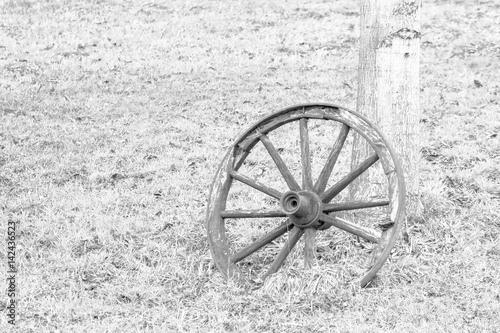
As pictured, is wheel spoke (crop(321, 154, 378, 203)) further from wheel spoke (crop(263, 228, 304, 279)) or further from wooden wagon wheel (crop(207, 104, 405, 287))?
wheel spoke (crop(263, 228, 304, 279))

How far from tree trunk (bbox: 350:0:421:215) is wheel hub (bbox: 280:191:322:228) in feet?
3.39

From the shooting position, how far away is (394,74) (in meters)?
5.72

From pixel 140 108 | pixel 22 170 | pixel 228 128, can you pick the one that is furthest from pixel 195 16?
pixel 22 170

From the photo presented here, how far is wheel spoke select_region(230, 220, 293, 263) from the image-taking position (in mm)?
5348

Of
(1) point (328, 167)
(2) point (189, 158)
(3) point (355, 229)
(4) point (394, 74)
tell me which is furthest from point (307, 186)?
(2) point (189, 158)

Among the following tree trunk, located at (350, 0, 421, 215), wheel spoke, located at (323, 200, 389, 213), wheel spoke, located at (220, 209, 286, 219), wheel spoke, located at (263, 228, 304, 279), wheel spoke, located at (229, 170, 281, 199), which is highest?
tree trunk, located at (350, 0, 421, 215)

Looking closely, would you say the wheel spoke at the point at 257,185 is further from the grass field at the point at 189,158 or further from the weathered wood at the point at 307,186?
the grass field at the point at 189,158

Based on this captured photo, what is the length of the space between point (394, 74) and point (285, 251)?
1.65 metres

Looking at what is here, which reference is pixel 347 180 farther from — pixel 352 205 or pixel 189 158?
pixel 189 158

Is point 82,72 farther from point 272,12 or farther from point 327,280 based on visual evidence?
A: point 327,280

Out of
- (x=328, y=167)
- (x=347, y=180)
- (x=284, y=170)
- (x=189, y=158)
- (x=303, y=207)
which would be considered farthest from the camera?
(x=189, y=158)

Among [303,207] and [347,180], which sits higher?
[347,180]

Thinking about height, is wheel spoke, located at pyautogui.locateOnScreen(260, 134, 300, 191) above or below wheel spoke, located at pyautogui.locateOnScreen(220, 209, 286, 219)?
above

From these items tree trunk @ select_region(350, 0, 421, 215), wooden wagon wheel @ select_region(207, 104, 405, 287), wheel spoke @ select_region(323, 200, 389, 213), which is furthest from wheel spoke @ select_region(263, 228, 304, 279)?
tree trunk @ select_region(350, 0, 421, 215)
